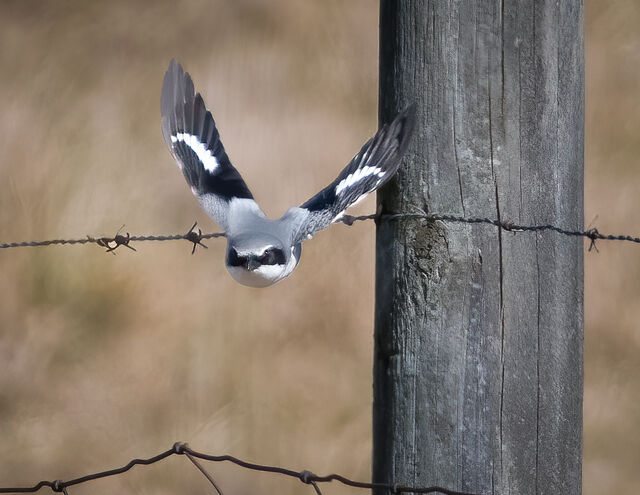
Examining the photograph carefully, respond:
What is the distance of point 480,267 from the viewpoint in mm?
1585

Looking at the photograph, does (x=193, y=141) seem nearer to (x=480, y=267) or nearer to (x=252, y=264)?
(x=252, y=264)

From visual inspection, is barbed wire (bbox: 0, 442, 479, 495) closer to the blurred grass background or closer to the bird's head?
the bird's head

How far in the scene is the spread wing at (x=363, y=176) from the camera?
1613 millimetres

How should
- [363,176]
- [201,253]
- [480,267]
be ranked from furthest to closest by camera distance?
[201,253]
[363,176]
[480,267]

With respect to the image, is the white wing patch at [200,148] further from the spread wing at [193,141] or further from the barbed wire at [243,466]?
the barbed wire at [243,466]

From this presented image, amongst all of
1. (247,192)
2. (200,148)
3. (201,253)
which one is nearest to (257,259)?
(247,192)

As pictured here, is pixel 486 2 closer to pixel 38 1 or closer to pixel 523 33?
pixel 523 33

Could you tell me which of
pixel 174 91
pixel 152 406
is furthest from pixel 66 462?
pixel 174 91

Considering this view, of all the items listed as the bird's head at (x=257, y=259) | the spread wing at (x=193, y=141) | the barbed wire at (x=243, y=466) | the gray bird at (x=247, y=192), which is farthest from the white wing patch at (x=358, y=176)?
the barbed wire at (x=243, y=466)

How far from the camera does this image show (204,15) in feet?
15.0

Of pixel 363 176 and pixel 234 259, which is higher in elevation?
pixel 363 176

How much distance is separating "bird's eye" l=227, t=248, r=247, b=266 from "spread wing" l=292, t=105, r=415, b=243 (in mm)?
167

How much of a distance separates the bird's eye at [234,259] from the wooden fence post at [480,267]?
0.98ft

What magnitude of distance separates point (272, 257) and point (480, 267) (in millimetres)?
443
